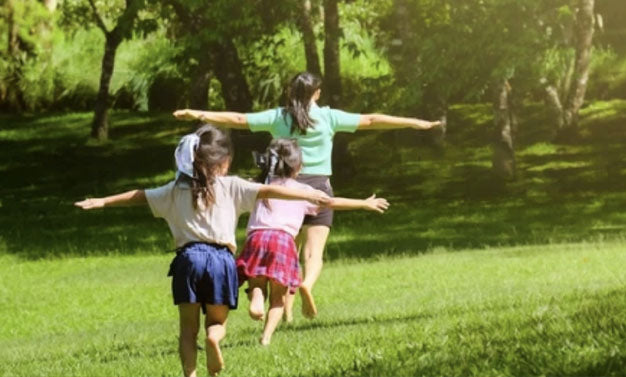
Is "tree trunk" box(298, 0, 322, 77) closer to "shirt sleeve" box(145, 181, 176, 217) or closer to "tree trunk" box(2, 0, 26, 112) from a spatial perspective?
"tree trunk" box(2, 0, 26, 112)

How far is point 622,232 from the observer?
26.7 metres

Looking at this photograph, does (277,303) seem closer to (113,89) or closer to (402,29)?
(402,29)

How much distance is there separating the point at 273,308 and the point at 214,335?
7.08 ft

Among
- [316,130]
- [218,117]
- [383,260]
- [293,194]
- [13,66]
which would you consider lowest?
[383,260]

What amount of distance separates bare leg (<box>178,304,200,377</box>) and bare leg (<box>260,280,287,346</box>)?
6.11 feet

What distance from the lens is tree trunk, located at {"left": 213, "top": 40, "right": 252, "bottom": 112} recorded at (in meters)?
33.8

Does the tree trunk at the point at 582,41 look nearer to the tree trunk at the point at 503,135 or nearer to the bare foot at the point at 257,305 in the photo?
the tree trunk at the point at 503,135

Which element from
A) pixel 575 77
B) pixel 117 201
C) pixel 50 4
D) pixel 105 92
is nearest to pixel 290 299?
pixel 117 201

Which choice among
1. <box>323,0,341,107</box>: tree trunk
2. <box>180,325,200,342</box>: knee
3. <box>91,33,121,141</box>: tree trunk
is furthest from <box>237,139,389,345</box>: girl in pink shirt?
<box>91,33,121,141</box>: tree trunk

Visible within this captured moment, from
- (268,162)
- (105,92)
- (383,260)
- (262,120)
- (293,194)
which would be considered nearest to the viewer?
(293,194)

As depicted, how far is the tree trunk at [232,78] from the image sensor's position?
33781 millimetres

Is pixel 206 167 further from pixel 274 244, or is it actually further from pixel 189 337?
pixel 274 244

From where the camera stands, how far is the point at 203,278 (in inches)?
349

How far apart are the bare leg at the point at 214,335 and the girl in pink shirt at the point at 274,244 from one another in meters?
1.55
